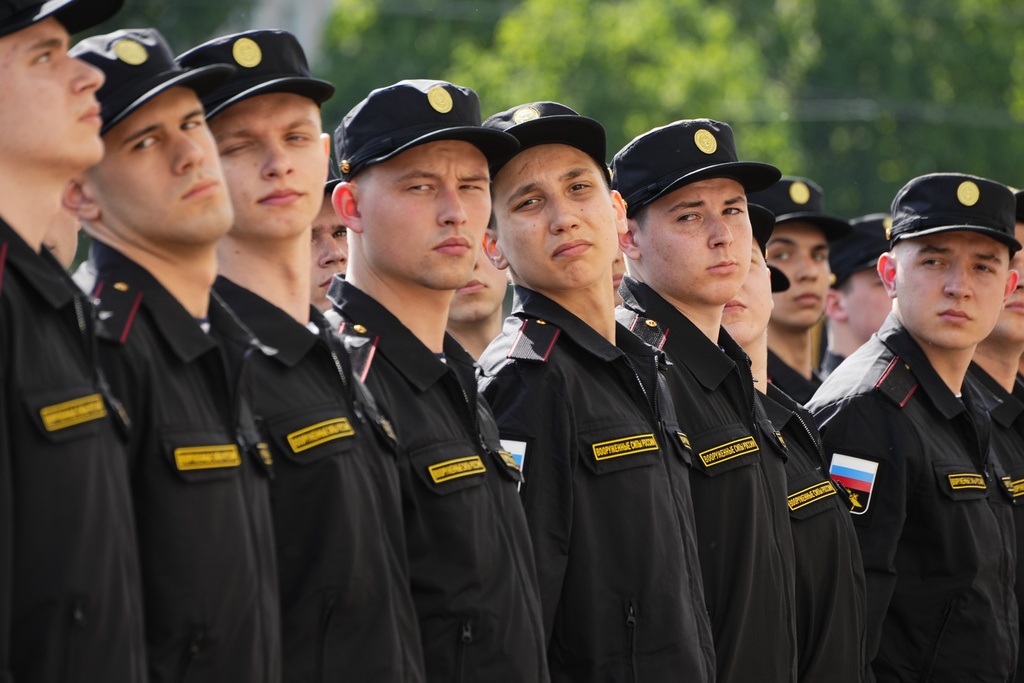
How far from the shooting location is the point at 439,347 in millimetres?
4352

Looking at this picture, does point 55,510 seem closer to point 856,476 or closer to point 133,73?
point 133,73

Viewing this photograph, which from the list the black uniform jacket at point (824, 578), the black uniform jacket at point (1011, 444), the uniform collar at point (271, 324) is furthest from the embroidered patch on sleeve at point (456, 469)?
the black uniform jacket at point (1011, 444)

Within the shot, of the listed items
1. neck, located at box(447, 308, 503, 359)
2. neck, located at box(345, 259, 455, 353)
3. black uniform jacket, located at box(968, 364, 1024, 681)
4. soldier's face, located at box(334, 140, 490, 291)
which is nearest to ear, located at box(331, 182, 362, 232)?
soldier's face, located at box(334, 140, 490, 291)

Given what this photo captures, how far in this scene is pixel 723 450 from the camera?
4930 millimetres

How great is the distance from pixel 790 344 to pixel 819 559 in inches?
117

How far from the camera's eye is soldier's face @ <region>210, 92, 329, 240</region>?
151 inches

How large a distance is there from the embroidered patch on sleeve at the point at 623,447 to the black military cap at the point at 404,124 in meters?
0.89

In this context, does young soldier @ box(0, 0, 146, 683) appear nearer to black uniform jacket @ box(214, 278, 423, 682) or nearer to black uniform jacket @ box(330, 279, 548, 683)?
black uniform jacket @ box(214, 278, 423, 682)

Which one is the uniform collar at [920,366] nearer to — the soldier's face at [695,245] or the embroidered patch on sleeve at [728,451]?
the soldier's face at [695,245]

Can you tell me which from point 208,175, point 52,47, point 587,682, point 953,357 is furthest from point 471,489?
point 953,357

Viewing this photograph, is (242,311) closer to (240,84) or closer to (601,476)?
(240,84)

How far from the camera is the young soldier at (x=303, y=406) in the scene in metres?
3.58

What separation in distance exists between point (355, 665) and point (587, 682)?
961mm

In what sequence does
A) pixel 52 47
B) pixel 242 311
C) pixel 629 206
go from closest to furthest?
pixel 52 47, pixel 242 311, pixel 629 206
